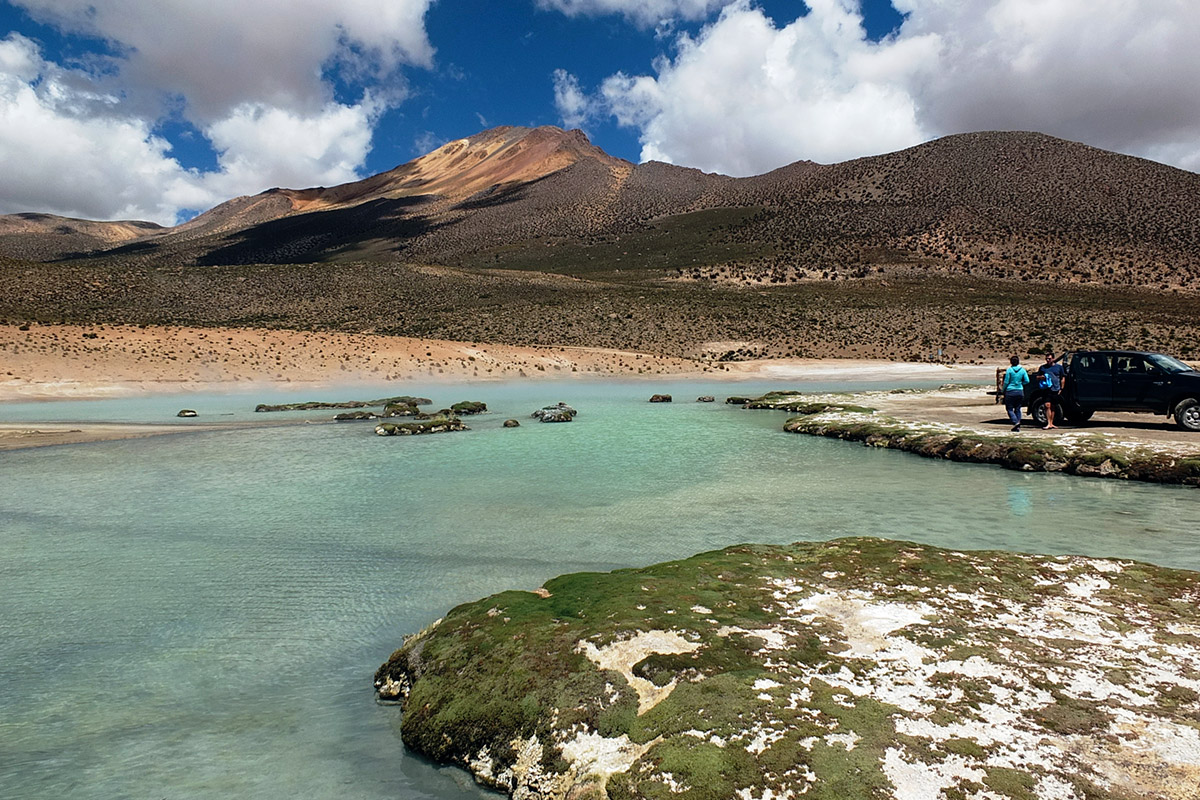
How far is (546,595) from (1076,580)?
6.00 meters

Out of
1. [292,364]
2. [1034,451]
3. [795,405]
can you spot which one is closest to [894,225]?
[795,405]

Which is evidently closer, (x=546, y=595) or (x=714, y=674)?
(x=714, y=674)

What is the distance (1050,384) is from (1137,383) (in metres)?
2.07

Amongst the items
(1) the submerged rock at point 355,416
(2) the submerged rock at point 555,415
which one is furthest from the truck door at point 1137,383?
(1) the submerged rock at point 355,416

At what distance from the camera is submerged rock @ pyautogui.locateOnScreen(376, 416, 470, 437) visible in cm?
2652

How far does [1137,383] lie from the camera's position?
1945 cm

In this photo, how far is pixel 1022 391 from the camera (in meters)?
20.9

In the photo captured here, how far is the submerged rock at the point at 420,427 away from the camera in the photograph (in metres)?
26.5

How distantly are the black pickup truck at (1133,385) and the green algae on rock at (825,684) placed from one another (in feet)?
47.4

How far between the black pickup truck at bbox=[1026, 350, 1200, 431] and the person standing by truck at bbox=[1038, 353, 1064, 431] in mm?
155

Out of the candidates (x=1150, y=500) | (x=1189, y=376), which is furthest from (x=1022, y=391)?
(x=1150, y=500)

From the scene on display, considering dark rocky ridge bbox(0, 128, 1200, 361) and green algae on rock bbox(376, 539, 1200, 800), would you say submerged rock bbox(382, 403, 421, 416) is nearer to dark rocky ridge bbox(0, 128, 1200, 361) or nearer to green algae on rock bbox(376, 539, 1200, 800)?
green algae on rock bbox(376, 539, 1200, 800)

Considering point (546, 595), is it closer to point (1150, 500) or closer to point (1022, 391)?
point (1150, 500)

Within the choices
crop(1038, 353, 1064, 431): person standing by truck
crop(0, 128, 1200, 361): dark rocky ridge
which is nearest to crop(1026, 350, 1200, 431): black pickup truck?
crop(1038, 353, 1064, 431): person standing by truck
